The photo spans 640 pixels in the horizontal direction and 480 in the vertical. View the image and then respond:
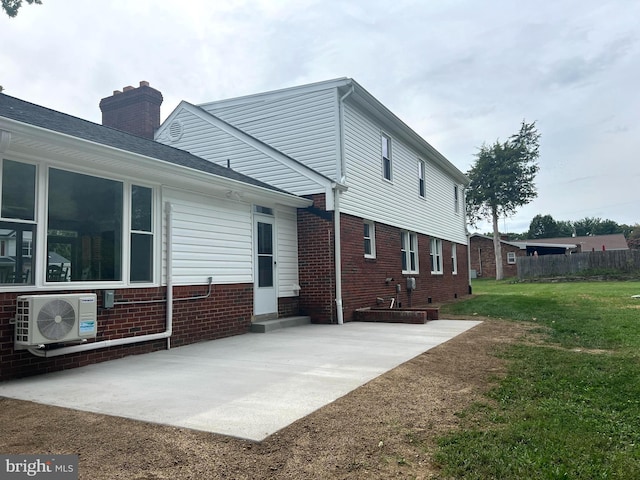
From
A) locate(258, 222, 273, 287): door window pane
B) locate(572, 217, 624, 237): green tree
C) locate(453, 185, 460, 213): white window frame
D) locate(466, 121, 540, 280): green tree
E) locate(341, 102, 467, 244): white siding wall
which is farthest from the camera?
locate(572, 217, 624, 237): green tree

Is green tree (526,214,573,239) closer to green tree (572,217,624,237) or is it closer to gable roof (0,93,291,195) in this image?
green tree (572,217,624,237)

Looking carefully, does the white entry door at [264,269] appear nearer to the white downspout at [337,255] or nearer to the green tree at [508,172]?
the white downspout at [337,255]

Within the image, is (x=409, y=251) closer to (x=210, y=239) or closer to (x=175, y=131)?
(x=175, y=131)

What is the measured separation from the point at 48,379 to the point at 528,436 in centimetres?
496

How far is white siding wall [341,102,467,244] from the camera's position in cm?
1150

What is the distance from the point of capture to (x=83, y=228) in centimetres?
604

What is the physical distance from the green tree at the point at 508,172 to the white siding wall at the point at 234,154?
32612 millimetres

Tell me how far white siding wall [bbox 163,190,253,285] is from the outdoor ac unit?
6.24 feet

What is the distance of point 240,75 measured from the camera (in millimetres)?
13859

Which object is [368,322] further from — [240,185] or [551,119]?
[551,119]

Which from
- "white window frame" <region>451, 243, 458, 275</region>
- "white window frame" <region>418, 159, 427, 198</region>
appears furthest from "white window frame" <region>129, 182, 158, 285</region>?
"white window frame" <region>451, 243, 458, 275</region>

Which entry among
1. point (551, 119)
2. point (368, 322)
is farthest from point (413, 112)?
point (368, 322)

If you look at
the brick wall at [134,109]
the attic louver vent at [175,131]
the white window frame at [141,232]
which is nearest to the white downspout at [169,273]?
the white window frame at [141,232]

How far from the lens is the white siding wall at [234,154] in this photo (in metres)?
11.0
